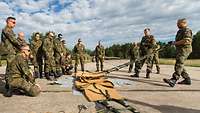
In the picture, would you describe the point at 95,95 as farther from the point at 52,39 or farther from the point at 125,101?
the point at 52,39

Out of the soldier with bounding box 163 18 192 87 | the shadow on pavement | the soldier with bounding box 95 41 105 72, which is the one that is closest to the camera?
the shadow on pavement

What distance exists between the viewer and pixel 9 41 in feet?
30.1

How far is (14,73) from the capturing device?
27.5ft

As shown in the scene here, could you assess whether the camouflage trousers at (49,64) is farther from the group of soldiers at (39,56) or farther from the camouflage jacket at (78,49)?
the camouflage jacket at (78,49)

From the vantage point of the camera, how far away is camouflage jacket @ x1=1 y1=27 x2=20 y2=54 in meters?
9.08

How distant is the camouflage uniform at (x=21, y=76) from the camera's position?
27.2 ft

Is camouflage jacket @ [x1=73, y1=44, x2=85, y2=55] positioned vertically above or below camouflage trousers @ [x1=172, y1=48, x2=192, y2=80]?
above

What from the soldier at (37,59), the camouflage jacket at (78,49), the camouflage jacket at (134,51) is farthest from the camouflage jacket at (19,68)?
the camouflage jacket at (134,51)

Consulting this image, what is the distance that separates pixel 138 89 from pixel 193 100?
1951 millimetres

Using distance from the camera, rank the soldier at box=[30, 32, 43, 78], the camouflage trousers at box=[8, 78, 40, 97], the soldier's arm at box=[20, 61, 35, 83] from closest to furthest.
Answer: the camouflage trousers at box=[8, 78, 40, 97]
the soldier's arm at box=[20, 61, 35, 83]
the soldier at box=[30, 32, 43, 78]

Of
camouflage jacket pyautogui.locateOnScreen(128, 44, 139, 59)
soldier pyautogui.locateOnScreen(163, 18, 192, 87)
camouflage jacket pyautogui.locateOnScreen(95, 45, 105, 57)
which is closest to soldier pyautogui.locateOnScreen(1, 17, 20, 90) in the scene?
soldier pyautogui.locateOnScreen(163, 18, 192, 87)

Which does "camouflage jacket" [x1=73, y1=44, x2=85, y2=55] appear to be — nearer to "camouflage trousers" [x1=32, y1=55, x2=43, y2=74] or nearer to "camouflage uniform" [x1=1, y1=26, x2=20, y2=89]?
"camouflage trousers" [x1=32, y1=55, x2=43, y2=74]

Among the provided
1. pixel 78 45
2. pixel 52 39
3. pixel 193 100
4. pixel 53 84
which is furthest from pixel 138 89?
pixel 78 45

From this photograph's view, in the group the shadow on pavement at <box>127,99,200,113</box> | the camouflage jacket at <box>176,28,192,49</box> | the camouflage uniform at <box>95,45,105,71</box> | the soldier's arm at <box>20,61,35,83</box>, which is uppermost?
the camouflage jacket at <box>176,28,192,49</box>
